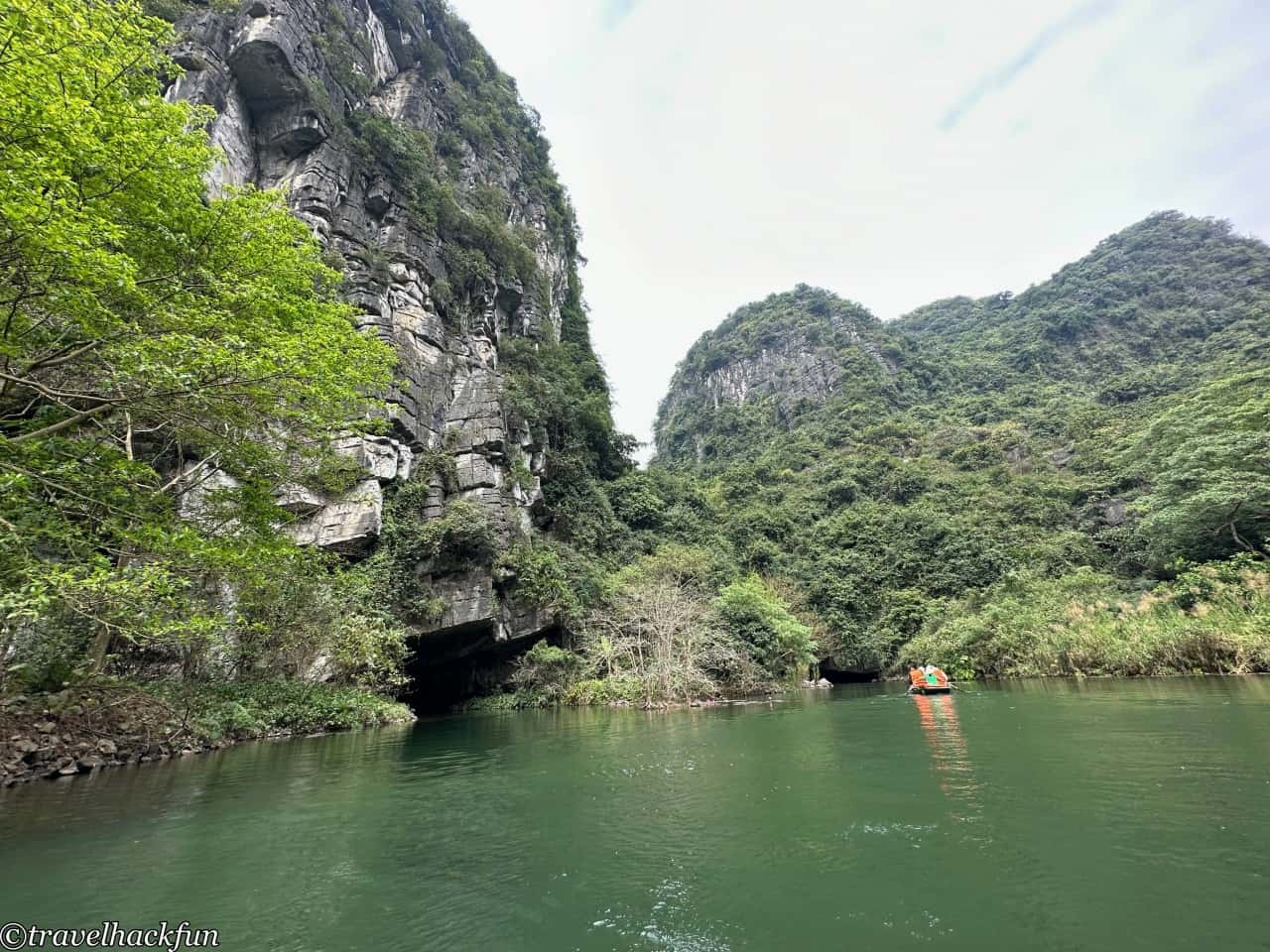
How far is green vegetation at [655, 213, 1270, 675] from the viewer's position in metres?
21.2

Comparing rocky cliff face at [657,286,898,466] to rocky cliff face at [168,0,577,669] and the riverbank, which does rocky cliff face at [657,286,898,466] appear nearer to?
rocky cliff face at [168,0,577,669]

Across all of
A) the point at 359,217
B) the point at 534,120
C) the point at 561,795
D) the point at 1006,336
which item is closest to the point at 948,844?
the point at 561,795

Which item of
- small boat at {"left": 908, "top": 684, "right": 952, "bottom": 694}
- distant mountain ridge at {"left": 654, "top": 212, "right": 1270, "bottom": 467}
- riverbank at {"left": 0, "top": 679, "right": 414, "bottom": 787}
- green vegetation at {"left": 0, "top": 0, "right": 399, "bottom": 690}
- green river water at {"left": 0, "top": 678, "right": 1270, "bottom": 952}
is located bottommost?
green river water at {"left": 0, "top": 678, "right": 1270, "bottom": 952}

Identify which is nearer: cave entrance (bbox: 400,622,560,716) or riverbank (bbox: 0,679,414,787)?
riverbank (bbox: 0,679,414,787)

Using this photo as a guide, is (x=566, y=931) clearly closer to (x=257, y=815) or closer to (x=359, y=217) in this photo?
(x=257, y=815)

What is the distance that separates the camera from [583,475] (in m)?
30.3

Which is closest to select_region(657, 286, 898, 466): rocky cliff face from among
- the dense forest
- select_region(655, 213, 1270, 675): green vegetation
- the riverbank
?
select_region(655, 213, 1270, 675): green vegetation

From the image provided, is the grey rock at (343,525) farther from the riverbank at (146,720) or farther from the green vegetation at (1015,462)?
the green vegetation at (1015,462)

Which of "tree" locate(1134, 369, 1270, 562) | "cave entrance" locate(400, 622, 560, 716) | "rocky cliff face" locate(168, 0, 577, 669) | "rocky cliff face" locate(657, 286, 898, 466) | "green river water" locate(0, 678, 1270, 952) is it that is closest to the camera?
"green river water" locate(0, 678, 1270, 952)

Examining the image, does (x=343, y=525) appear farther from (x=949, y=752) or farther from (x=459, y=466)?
(x=949, y=752)

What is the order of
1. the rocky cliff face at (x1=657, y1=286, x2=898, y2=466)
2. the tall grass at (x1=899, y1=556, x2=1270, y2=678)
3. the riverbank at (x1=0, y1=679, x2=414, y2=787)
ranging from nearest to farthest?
the riverbank at (x1=0, y1=679, x2=414, y2=787) → the tall grass at (x1=899, y1=556, x2=1270, y2=678) → the rocky cliff face at (x1=657, y1=286, x2=898, y2=466)

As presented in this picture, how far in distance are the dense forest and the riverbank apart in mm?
110

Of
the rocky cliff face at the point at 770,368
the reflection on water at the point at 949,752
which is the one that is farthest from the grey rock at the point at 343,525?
the rocky cliff face at the point at 770,368

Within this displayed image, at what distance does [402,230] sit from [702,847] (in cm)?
2735
